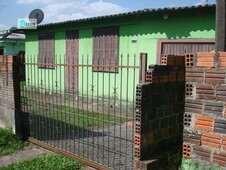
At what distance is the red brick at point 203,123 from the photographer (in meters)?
3.11

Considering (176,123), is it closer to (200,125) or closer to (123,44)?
(200,125)

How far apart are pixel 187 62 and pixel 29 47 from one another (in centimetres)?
1301

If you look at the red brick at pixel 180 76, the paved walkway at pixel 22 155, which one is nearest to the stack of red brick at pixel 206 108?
the red brick at pixel 180 76

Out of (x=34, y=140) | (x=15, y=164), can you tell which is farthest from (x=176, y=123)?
(x=34, y=140)

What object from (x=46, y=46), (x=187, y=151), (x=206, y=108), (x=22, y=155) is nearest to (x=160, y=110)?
(x=187, y=151)

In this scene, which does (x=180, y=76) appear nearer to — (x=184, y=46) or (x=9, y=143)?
(x=9, y=143)

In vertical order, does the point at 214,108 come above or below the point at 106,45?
below

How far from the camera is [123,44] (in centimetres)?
1043

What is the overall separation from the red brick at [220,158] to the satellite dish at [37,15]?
14.4 m

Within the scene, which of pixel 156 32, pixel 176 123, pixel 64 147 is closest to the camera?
pixel 176 123

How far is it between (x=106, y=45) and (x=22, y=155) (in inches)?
242

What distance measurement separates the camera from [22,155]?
5609mm

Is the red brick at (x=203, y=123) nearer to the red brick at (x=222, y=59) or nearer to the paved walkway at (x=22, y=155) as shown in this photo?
the red brick at (x=222, y=59)

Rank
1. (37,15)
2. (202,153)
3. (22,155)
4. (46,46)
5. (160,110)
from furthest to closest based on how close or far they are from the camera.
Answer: (37,15), (46,46), (22,155), (160,110), (202,153)
